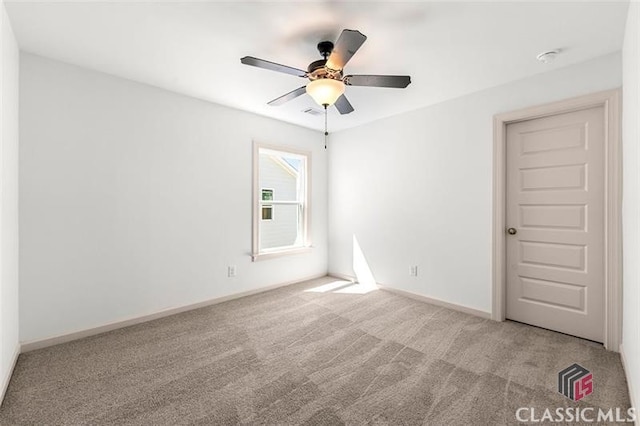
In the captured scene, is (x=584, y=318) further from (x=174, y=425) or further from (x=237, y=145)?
(x=237, y=145)

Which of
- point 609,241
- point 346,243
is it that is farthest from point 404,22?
point 346,243

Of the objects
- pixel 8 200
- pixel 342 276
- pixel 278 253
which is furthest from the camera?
pixel 342 276

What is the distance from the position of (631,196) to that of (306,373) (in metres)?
2.60

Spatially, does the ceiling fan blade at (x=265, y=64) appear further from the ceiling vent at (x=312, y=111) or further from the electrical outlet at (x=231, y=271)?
the electrical outlet at (x=231, y=271)

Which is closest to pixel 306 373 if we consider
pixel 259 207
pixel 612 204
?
pixel 259 207

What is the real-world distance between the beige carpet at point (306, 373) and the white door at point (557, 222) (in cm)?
25

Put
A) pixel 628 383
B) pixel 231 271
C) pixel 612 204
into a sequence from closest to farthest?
pixel 628 383, pixel 612 204, pixel 231 271

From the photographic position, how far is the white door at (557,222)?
102 inches

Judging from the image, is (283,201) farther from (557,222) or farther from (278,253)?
(557,222)

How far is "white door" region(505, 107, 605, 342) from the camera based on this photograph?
2.59m

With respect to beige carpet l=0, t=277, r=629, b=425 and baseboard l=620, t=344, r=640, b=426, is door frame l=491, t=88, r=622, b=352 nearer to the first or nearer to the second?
baseboard l=620, t=344, r=640, b=426

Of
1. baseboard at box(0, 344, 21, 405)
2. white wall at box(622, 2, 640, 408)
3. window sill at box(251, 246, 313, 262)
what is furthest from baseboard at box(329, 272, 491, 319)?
baseboard at box(0, 344, 21, 405)

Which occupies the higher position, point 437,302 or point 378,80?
point 378,80

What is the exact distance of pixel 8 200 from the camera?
2.09 metres
